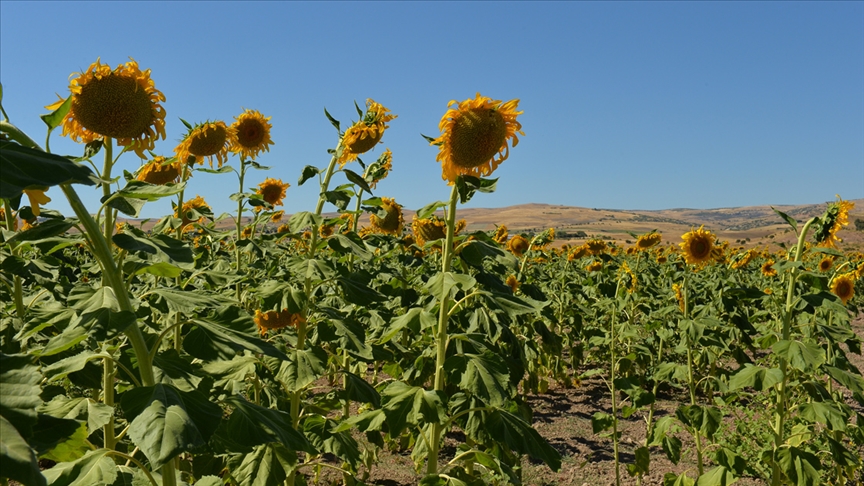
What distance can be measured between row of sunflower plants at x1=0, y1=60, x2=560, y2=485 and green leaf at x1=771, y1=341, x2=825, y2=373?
1.41 m

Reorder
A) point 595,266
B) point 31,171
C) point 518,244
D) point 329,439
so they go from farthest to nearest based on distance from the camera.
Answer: point 595,266, point 518,244, point 329,439, point 31,171

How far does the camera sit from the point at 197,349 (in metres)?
1.44

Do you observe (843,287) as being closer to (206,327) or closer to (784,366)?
(784,366)

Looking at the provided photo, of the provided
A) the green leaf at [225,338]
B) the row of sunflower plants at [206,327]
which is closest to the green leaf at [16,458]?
the row of sunflower plants at [206,327]

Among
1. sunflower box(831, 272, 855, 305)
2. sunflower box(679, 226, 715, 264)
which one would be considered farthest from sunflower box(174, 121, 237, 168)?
sunflower box(831, 272, 855, 305)

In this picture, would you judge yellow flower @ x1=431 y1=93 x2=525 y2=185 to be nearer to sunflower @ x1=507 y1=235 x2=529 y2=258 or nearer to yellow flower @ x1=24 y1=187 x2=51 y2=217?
yellow flower @ x1=24 y1=187 x2=51 y2=217

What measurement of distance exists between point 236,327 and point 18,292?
5.55ft

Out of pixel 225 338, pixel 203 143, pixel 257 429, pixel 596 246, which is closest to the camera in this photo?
pixel 225 338

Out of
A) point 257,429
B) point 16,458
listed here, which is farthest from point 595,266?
point 16,458

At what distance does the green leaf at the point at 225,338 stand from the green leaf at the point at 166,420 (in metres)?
0.11

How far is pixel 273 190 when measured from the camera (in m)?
5.48

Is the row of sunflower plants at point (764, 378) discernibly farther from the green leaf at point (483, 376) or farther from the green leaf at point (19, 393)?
the green leaf at point (19, 393)

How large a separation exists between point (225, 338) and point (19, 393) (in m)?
0.65

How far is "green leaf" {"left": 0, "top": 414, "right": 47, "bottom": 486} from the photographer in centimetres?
68
